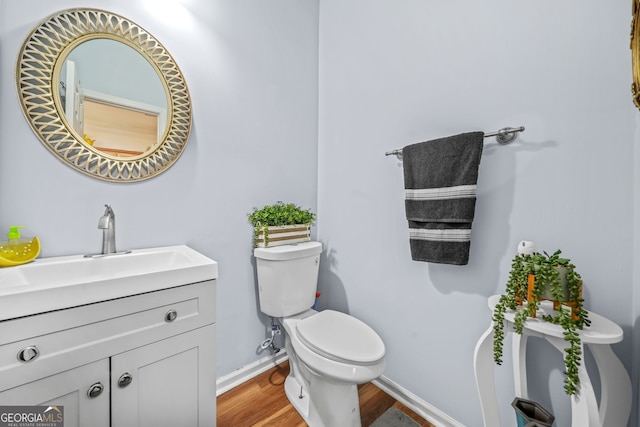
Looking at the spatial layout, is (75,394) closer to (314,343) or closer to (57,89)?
(314,343)

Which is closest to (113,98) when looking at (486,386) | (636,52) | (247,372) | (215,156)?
(215,156)

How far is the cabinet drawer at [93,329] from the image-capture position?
0.61m

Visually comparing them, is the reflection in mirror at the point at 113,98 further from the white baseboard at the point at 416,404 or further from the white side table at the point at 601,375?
the white baseboard at the point at 416,404

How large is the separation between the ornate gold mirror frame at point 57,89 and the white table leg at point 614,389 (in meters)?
1.74

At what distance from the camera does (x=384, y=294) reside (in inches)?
55.3

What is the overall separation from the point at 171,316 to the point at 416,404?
1255 millimetres

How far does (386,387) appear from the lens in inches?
55.3

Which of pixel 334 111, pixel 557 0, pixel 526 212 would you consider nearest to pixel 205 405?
pixel 526 212

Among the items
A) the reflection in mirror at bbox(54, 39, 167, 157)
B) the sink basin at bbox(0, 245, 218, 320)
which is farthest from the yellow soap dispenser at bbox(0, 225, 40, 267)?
the reflection in mirror at bbox(54, 39, 167, 157)

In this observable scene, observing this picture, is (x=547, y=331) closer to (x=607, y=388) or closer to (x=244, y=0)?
(x=607, y=388)

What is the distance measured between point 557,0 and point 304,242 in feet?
4.76

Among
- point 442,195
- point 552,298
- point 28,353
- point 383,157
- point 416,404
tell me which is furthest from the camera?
point 383,157

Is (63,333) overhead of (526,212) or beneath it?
beneath

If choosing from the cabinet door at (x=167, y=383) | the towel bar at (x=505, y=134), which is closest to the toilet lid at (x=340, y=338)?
the cabinet door at (x=167, y=383)
